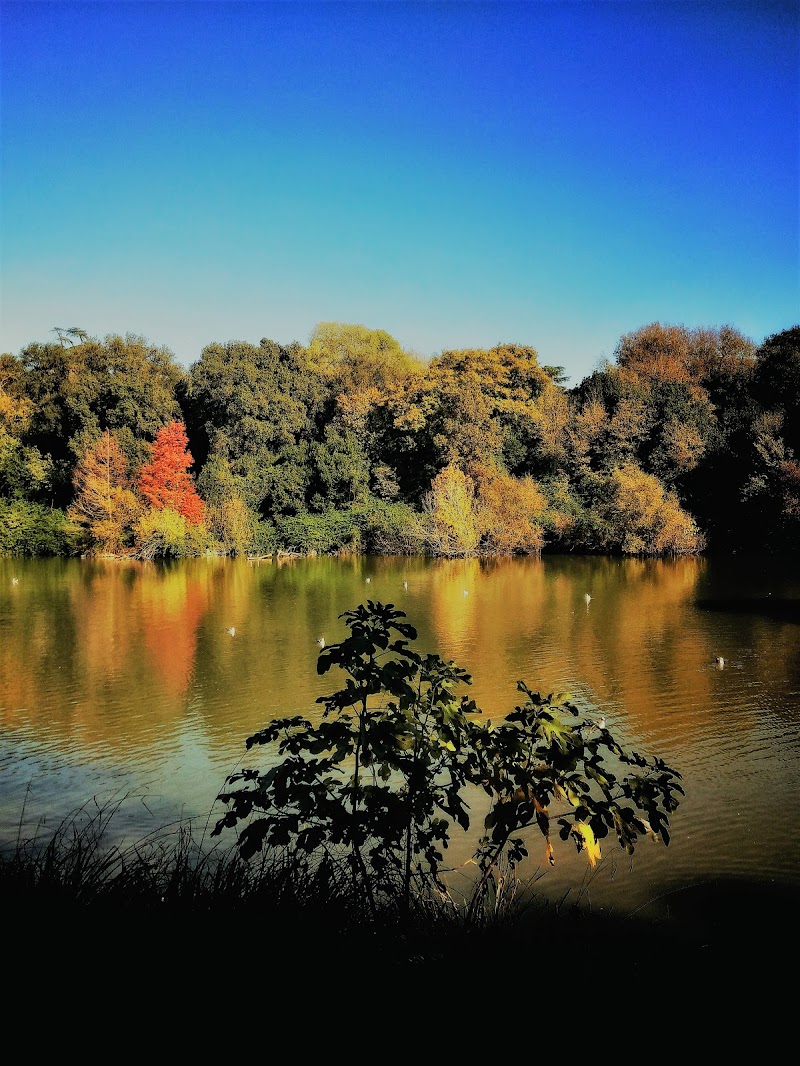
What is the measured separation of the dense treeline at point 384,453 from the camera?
2858 cm

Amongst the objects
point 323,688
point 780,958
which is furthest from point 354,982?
point 323,688

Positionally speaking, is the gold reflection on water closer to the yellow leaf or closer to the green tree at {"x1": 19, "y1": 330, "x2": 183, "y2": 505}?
the yellow leaf

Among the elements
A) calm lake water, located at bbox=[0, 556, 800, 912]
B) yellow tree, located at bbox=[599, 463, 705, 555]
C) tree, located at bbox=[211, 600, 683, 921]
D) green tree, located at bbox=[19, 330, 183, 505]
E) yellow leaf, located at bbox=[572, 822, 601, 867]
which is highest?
green tree, located at bbox=[19, 330, 183, 505]

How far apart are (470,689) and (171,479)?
872 inches

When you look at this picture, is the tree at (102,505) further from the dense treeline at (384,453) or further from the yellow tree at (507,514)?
the yellow tree at (507,514)

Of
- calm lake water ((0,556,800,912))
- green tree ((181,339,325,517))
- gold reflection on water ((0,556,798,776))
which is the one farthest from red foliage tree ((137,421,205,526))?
calm lake water ((0,556,800,912))

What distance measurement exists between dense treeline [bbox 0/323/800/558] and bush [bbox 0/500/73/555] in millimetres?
73

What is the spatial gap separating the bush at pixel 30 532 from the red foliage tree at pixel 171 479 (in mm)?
4090

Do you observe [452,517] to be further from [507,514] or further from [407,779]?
[407,779]

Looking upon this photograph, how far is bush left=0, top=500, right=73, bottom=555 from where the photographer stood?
30.2 meters

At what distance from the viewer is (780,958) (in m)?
4.02

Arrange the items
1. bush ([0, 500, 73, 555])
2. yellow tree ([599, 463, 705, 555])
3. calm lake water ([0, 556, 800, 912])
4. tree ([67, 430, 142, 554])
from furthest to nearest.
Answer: bush ([0, 500, 73, 555]) < tree ([67, 430, 142, 554]) < yellow tree ([599, 463, 705, 555]) < calm lake water ([0, 556, 800, 912])

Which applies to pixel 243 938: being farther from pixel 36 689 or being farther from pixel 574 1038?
pixel 36 689

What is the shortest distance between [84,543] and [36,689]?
2064 centimetres
